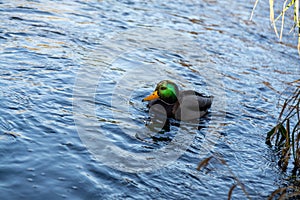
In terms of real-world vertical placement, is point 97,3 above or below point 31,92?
above

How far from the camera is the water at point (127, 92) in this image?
482cm

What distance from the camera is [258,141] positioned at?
6.11 m

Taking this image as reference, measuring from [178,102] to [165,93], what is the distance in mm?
224

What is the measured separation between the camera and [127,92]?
23.7ft

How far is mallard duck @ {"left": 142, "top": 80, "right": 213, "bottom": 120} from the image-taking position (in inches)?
266

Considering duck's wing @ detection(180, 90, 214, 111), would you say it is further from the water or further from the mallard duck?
the water

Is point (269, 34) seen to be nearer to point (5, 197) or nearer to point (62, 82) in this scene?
point (62, 82)

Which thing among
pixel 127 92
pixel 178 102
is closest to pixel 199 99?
pixel 178 102

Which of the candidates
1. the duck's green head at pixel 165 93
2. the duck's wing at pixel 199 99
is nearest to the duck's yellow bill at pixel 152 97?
the duck's green head at pixel 165 93

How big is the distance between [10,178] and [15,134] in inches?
34.5

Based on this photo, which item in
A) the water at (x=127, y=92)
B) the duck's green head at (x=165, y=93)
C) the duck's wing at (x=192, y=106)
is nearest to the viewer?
the water at (x=127, y=92)

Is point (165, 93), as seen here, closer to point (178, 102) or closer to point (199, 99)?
point (178, 102)

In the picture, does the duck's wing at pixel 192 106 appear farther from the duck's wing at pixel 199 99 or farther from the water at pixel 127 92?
the water at pixel 127 92

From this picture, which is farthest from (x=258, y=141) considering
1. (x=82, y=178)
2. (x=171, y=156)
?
(x=82, y=178)
